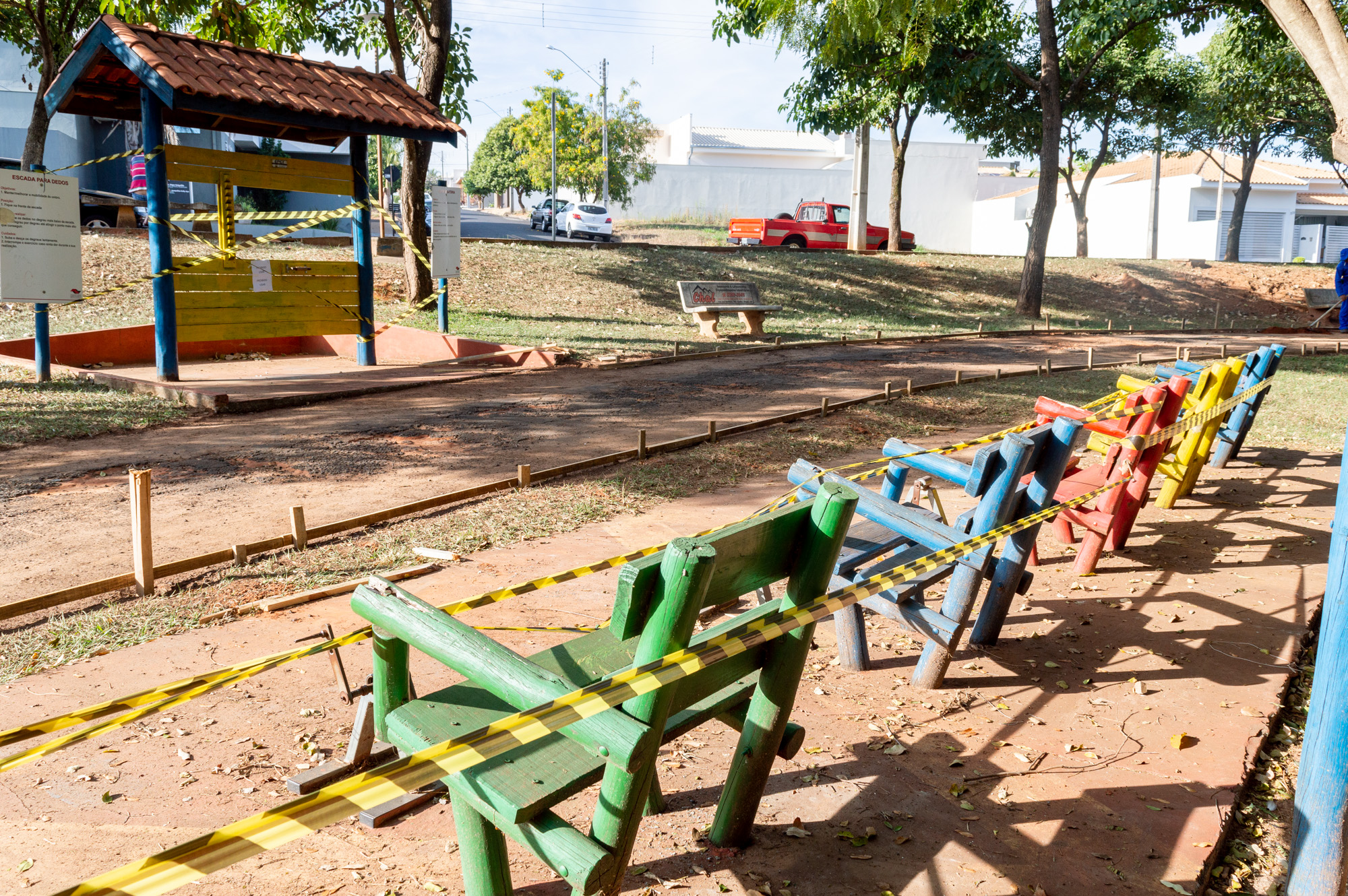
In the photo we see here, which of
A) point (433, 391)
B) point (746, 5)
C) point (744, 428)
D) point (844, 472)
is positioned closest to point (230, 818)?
point (844, 472)

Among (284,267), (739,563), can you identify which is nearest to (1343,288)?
(284,267)

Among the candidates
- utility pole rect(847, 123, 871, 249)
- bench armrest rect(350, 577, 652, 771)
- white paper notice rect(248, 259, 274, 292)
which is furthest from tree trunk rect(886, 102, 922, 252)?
bench armrest rect(350, 577, 652, 771)

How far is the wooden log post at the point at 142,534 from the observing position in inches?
187

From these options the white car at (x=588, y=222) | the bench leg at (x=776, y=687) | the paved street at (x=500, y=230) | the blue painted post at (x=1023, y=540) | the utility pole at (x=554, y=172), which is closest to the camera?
the bench leg at (x=776, y=687)

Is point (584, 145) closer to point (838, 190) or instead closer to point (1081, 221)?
point (838, 190)

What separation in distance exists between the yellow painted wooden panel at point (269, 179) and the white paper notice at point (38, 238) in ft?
3.58

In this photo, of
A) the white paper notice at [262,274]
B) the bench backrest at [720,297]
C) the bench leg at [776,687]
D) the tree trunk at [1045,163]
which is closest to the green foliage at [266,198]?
the bench backrest at [720,297]

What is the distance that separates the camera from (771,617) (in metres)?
2.72

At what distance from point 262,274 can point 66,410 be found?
132 inches

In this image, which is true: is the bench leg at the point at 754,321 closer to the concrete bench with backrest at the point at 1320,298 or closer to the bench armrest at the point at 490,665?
the bench armrest at the point at 490,665

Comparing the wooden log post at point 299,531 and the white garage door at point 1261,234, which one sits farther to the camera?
the white garage door at point 1261,234

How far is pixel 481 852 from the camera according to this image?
2.43 metres

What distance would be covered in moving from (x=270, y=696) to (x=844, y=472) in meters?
4.90

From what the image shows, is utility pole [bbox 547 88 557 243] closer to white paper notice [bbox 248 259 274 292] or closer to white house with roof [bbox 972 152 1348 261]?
white house with roof [bbox 972 152 1348 261]
